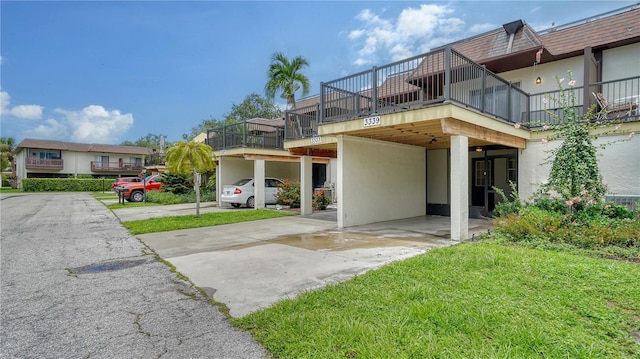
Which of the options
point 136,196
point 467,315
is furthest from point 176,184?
point 467,315

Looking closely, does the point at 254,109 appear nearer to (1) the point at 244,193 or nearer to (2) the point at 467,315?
(1) the point at 244,193

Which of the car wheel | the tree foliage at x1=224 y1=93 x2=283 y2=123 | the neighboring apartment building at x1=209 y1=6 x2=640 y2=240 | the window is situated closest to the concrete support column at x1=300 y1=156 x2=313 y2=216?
the neighboring apartment building at x1=209 y1=6 x2=640 y2=240

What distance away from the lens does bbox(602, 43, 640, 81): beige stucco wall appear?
9.74 metres

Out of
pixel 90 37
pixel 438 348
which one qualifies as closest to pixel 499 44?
pixel 438 348

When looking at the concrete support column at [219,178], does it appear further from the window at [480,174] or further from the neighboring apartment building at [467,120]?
the window at [480,174]

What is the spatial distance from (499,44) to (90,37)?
26472 millimetres

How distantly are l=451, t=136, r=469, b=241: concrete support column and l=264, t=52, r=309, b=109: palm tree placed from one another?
1735cm

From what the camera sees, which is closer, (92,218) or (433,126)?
(433,126)

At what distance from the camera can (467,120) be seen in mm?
7203

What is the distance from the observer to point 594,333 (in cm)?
279

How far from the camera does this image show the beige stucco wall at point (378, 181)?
9.69 meters

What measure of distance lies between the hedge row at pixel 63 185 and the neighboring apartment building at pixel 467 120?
36816mm

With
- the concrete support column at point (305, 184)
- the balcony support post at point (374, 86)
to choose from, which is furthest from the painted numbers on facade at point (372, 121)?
the concrete support column at point (305, 184)

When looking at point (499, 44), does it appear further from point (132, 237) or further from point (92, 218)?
point (92, 218)
